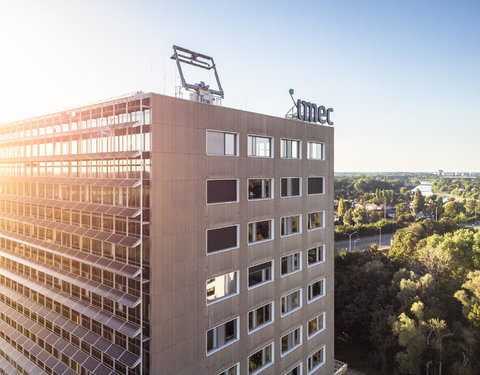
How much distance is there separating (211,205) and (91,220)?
32.7 ft

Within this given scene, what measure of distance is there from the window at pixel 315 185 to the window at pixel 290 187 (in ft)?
6.43

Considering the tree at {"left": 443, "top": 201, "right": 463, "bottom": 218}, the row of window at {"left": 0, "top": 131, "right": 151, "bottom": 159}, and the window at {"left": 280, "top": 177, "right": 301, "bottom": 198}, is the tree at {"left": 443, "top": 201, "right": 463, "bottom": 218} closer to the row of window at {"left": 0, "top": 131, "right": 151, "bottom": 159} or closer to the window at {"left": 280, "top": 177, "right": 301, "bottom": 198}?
the window at {"left": 280, "top": 177, "right": 301, "bottom": 198}

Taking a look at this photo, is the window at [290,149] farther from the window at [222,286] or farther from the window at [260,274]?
the window at [222,286]

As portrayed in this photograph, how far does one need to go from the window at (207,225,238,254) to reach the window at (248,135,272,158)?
646 centimetres

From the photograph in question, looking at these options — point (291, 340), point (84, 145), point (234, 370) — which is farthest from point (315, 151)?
point (84, 145)

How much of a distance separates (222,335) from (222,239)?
742 cm

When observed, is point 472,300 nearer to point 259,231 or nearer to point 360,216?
point 259,231

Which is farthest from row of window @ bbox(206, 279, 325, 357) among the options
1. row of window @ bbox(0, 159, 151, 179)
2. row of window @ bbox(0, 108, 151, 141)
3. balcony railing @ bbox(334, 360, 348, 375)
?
row of window @ bbox(0, 108, 151, 141)

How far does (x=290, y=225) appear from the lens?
3275 cm

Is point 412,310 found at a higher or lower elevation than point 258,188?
lower

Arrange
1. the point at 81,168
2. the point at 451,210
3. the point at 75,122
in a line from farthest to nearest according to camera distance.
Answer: the point at 451,210 → the point at 75,122 → the point at 81,168

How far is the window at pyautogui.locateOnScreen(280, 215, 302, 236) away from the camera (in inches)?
1260

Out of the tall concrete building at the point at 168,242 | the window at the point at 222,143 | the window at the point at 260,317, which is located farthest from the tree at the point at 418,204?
the window at the point at 222,143

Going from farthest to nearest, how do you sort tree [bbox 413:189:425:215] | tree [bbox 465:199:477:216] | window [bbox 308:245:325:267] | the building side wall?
tree [bbox 465:199:477:216], tree [bbox 413:189:425:215], window [bbox 308:245:325:267], the building side wall
